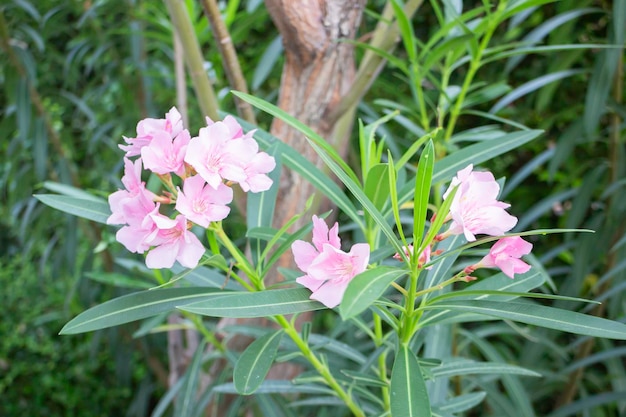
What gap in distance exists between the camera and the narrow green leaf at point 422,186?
468mm

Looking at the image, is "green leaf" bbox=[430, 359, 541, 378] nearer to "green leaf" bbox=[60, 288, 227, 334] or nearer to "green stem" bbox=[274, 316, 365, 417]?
"green stem" bbox=[274, 316, 365, 417]

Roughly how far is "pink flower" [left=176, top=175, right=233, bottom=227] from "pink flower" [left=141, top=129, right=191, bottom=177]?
0.9 inches

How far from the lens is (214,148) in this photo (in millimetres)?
508

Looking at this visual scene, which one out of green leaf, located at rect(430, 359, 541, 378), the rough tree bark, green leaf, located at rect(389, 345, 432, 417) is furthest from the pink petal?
the rough tree bark

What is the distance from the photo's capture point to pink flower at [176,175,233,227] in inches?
Result: 19.4

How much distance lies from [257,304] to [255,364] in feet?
0.32

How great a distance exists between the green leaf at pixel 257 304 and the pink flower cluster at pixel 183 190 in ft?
0.15

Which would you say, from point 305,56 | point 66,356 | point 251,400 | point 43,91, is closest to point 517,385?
point 251,400

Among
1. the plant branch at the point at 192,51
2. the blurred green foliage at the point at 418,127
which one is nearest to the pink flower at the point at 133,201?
the plant branch at the point at 192,51

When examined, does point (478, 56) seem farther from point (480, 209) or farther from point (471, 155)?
point (480, 209)

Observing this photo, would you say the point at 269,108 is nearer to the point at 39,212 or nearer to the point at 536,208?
the point at 536,208

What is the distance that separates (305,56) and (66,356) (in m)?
1.92

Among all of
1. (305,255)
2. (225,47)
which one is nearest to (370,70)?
(225,47)

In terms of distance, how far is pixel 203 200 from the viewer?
0.51 meters
